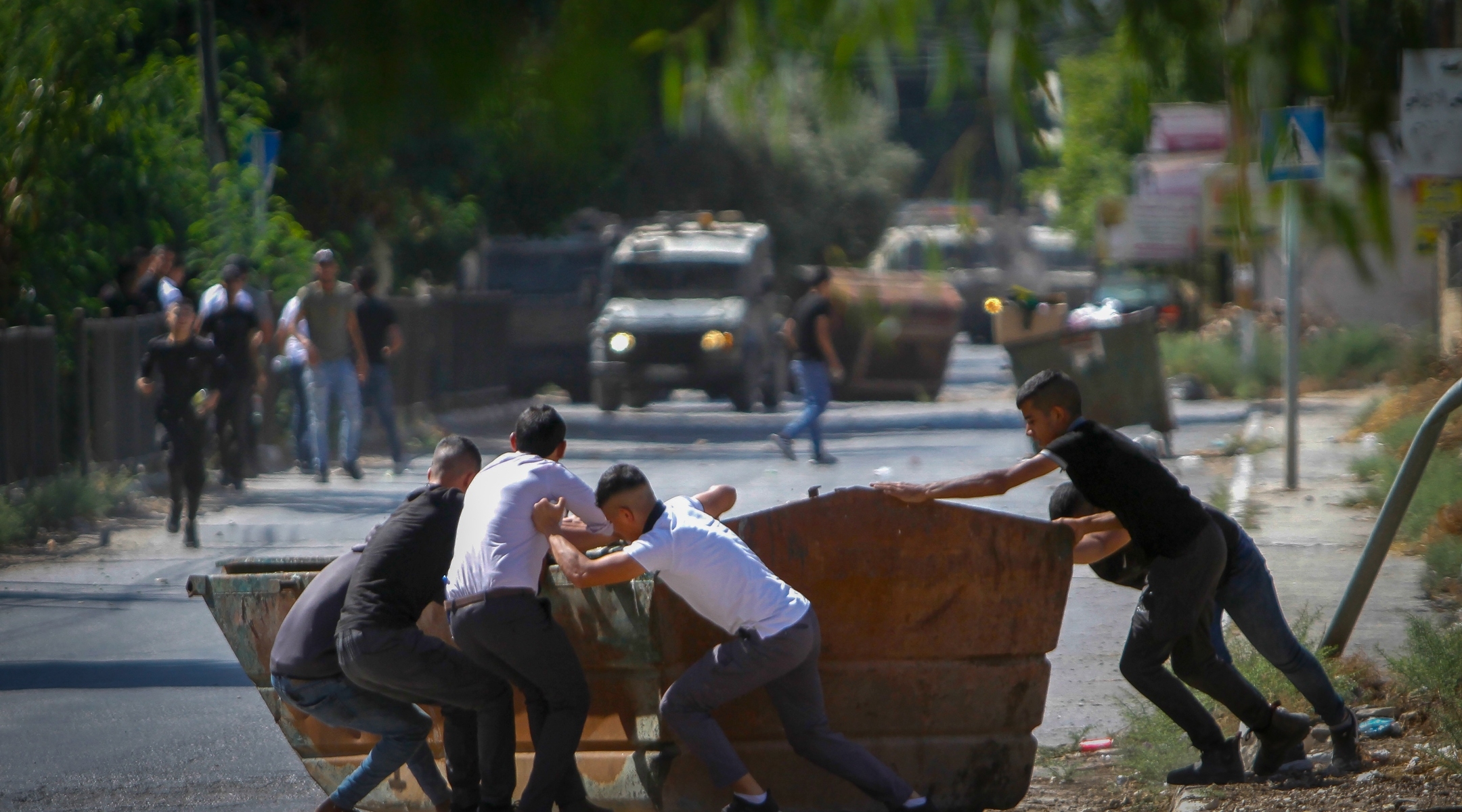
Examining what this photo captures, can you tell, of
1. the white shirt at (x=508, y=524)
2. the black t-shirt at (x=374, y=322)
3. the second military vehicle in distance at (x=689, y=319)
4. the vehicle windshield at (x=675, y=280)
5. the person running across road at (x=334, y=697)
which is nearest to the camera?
the white shirt at (x=508, y=524)

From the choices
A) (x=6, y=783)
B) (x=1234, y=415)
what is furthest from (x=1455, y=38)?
(x=6, y=783)

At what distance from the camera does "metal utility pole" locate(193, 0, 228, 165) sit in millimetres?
16109

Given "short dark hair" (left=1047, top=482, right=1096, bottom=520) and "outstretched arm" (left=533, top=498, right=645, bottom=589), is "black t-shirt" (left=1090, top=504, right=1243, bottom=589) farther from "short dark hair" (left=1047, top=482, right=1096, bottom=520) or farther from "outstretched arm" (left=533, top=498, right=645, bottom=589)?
"outstretched arm" (left=533, top=498, right=645, bottom=589)

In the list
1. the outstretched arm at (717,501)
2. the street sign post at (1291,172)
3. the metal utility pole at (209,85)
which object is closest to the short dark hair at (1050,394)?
the street sign post at (1291,172)

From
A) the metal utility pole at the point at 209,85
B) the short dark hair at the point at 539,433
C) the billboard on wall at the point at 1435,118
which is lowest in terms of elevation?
the short dark hair at the point at 539,433

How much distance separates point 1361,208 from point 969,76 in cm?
71

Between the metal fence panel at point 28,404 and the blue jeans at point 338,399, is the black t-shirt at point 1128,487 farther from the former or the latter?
the blue jeans at point 338,399

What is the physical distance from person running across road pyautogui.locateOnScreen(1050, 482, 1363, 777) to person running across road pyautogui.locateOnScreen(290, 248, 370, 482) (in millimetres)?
10141

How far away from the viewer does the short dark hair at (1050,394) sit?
561 centimetres

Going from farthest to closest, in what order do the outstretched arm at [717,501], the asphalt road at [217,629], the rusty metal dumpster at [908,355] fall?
the rusty metal dumpster at [908,355]
the asphalt road at [217,629]
the outstretched arm at [717,501]

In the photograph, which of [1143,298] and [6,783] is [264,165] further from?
[1143,298]

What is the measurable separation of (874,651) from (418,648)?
1.33m

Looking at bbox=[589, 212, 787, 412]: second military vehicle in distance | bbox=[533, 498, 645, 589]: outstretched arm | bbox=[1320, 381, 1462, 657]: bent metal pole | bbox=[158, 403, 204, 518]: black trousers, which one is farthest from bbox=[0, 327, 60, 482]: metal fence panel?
bbox=[1320, 381, 1462, 657]: bent metal pole

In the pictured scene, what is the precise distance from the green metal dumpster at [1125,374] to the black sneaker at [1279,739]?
384 inches
